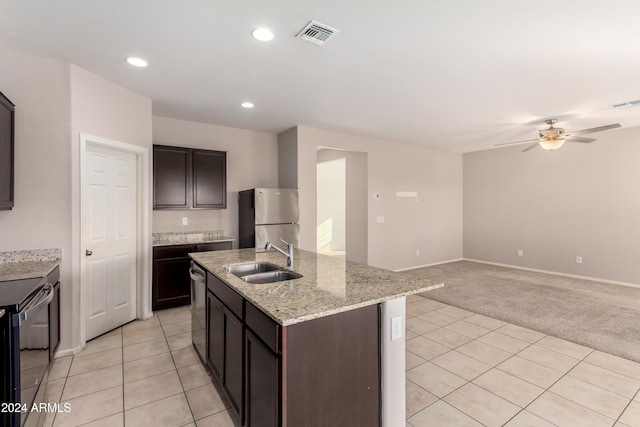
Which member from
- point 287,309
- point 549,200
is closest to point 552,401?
point 287,309

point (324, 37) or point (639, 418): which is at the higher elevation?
point (324, 37)

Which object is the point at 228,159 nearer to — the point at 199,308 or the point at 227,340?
the point at 199,308

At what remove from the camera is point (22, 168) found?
2701mm

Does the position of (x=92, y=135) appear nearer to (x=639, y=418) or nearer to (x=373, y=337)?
(x=373, y=337)

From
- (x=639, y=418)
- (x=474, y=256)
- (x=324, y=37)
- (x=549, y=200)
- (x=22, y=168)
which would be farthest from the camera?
(x=474, y=256)

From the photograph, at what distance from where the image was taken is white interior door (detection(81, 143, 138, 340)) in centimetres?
312

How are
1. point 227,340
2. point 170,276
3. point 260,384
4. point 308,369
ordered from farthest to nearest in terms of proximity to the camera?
1. point 170,276
2. point 227,340
3. point 260,384
4. point 308,369

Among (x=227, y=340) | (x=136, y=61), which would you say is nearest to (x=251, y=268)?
(x=227, y=340)

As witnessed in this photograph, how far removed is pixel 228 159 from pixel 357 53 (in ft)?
10.0

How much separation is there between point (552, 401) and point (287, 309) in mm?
2197

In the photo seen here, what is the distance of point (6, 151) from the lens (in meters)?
2.51

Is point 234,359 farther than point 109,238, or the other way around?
point 109,238

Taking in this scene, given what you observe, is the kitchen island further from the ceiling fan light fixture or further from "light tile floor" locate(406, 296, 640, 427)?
the ceiling fan light fixture

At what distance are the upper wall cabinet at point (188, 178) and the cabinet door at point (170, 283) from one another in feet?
2.58
